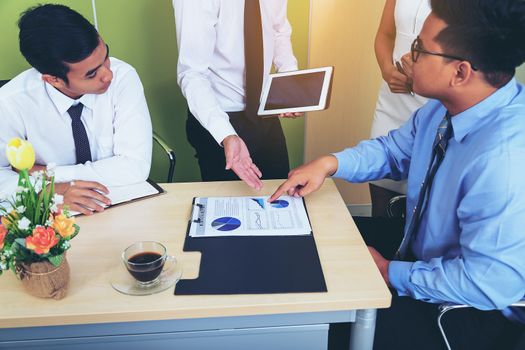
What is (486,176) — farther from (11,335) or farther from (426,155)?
(11,335)

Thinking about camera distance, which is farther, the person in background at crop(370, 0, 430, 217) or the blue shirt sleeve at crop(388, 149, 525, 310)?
the person in background at crop(370, 0, 430, 217)

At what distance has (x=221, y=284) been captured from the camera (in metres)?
1.08

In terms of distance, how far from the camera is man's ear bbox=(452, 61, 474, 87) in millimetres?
1137

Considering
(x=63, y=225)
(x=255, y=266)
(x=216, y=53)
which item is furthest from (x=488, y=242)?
(x=216, y=53)

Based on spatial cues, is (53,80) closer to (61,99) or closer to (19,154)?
(61,99)

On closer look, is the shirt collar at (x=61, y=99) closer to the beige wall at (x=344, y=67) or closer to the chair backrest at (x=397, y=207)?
the chair backrest at (x=397, y=207)

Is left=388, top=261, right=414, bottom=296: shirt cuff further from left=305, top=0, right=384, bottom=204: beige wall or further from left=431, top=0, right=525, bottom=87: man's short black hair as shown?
left=305, top=0, right=384, bottom=204: beige wall

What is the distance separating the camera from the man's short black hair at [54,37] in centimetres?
147

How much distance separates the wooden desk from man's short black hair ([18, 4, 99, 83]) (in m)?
0.65

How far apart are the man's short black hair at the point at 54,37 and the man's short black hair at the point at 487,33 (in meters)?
1.10

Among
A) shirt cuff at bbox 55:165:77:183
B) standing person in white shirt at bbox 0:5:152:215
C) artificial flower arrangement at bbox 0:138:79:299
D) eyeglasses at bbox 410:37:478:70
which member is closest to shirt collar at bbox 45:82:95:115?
standing person in white shirt at bbox 0:5:152:215

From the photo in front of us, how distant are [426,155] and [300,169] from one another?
1.32 feet

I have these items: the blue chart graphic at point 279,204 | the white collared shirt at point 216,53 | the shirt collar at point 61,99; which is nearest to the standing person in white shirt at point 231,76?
the white collared shirt at point 216,53

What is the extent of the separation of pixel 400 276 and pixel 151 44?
6.09 ft
